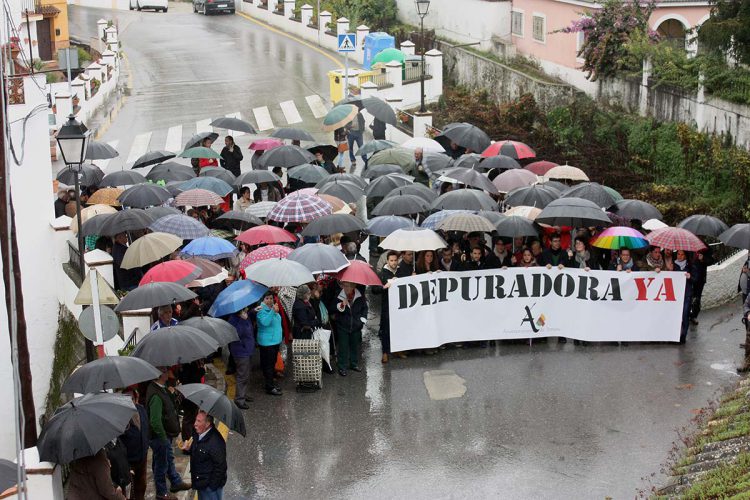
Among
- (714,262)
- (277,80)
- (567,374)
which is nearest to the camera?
(567,374)

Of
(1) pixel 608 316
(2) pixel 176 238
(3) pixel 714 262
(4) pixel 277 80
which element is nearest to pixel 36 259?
(2) pixel 176 238

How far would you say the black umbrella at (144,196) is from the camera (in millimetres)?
18594

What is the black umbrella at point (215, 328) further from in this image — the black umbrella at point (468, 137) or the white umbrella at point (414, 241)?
the black umbrella at point (468, 137)

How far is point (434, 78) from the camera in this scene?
116 ft

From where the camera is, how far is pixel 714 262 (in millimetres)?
20391

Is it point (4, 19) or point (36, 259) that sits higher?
point (4, 19)

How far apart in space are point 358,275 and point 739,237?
217 inches

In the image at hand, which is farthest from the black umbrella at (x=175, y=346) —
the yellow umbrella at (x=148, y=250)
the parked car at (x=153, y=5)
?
the parked car at (x=153, y=5)

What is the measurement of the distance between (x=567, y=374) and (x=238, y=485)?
5212mm

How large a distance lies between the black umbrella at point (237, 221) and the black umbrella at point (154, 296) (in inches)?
165

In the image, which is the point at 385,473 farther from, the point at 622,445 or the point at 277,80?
the point at 277,80

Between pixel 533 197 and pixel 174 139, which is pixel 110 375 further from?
pixel 174 139

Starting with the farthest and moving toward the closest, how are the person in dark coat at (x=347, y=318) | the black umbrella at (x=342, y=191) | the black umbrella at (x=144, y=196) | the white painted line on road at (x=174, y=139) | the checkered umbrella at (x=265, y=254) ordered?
the white painted line on road at (x=174, y=139), the black umbrella at (x=342, y=191), the black umbrella at (x=144, y=196), the checkered umbrella at (x=265, y=254), the person in dark coat at (x=347, y=318)

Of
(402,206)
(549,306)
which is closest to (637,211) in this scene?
(549,306)
